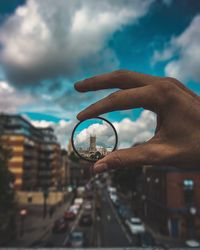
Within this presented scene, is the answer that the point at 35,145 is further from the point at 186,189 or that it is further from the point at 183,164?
the point at 183,164

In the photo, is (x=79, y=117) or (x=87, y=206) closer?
(x=79, y=117)

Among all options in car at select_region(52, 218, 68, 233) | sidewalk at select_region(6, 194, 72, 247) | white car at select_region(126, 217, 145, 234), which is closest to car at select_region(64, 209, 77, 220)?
sidewalk at select_region(6, 194, 72, 247)

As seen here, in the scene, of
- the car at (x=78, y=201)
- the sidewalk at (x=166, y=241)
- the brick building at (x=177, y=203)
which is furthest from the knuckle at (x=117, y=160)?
the car at (x=78, y=201)

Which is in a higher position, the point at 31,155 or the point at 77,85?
the point at 31,155

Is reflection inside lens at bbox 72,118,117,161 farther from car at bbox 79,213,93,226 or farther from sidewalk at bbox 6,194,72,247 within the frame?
car at bbox 79,213,93,226

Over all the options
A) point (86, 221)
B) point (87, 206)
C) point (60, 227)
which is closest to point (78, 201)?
point (87, 206)

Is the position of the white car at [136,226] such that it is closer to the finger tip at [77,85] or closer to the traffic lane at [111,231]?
the traffic lane at [111,231]

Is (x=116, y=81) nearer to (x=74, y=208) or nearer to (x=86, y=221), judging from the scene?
(x=86, y=221)

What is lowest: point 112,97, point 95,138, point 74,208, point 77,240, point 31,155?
point 77,240
